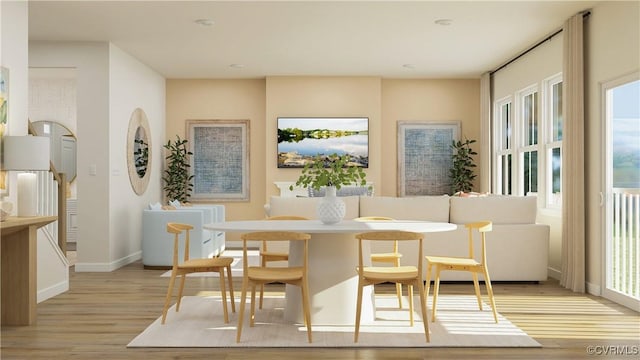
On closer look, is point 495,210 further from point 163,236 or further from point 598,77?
point 163,236

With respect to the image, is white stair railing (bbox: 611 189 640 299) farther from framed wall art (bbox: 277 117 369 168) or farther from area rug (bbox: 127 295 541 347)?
framed wall art (bbox: 277 117 369 168)

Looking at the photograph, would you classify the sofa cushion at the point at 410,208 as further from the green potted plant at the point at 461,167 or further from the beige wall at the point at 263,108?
the beige wall at the point at 263,108

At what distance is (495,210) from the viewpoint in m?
6.16

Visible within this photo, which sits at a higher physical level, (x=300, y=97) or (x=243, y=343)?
(x=300, y=97)

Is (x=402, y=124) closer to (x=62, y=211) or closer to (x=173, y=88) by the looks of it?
(x=173, y=88)

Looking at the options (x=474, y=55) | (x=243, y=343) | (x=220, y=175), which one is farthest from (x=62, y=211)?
(x=474, y=55)

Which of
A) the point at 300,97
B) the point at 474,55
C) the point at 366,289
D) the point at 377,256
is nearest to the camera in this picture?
the point at 366,289

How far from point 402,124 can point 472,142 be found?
1184mm

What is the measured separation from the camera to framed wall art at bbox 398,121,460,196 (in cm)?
981

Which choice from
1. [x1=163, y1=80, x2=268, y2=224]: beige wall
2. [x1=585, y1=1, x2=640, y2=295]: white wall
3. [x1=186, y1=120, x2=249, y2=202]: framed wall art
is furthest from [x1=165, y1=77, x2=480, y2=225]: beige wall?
[x1=585, y1=1, x2=640, y2=295]: white wall

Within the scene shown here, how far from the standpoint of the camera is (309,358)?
11.6ft

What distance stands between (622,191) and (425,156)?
4.69 metres

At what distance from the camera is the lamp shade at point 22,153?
4.69 metres

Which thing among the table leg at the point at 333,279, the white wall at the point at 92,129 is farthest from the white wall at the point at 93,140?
the table leg at the point at 333,279
